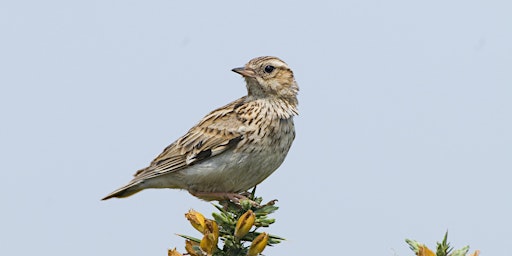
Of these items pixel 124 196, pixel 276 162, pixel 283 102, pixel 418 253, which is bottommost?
pixel 418 253

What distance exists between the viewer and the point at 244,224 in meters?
4.83

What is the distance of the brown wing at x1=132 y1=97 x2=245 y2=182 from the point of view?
8.59 m

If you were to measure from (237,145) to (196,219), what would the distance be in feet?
11.8

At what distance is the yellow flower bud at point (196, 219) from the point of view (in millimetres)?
4844

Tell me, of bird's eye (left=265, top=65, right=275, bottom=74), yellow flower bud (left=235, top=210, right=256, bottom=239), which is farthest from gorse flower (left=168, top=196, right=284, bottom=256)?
bird's eye (left=265, top=65, right=275, bottom=74)

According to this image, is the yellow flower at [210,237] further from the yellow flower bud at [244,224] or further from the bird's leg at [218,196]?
the bird's leg at [218,196]

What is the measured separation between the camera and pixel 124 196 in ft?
28.6

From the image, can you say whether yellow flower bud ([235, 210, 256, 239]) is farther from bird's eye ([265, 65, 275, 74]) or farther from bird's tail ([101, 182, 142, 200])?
bird's eye ([265, 65, 275, 74])

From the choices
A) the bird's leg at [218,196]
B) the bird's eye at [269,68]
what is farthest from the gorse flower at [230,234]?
the bird's eye at [269,68]

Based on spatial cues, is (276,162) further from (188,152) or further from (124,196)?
(124,196)

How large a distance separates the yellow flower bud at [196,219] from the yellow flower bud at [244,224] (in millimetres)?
202

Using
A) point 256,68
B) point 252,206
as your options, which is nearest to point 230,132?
point 256,68

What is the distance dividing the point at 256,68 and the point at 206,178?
1.49 metres

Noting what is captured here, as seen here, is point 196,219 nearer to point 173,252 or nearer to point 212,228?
point 212,228
